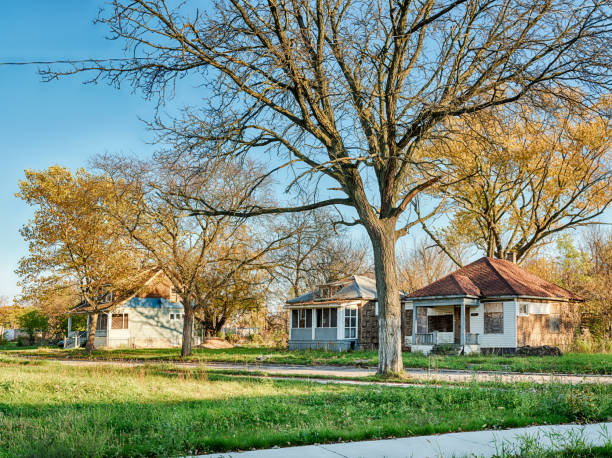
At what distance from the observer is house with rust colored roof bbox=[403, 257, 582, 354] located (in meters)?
29.5

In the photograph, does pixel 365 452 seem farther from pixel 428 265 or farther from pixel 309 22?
pixel 428 265

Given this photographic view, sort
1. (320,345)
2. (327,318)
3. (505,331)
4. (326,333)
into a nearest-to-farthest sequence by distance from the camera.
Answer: (505,331), (320,345), (326,333), (327,318)

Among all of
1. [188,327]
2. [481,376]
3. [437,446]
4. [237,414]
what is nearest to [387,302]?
[481,376]

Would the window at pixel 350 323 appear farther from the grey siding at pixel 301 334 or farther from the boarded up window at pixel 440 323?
the boarded up window at pixel 440 323

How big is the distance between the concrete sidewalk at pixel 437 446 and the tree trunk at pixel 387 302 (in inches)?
361

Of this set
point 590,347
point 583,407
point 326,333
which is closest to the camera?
point 583,407

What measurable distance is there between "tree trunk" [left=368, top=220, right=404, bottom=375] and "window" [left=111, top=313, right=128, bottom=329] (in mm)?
36352

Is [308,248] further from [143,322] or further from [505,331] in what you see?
[143,322]

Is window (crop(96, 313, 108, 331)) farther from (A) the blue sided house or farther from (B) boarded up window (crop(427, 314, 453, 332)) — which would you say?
(B) boarded up window (crop(427, 314, 453, 332))

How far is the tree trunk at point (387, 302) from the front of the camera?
15836 mm

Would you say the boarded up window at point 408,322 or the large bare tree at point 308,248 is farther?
the boarded up window at point 408,322

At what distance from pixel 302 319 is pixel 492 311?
14.5m

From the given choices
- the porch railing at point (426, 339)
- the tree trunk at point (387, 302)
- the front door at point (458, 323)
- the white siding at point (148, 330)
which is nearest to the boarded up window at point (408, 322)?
the porch railing at point (426, 339)

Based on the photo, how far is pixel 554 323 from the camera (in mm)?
32062
